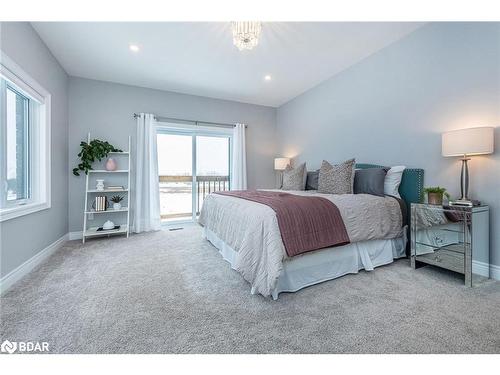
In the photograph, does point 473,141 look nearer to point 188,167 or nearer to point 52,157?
point 188,167

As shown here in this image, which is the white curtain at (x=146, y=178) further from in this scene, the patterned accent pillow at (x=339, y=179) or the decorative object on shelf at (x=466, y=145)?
the decorative object on shelf at (x=466, y=145)

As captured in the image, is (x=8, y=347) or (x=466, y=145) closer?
(x=8, y=347)

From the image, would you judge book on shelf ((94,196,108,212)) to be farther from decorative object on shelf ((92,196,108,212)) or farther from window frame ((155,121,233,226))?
window frame ((155,121,233,226))

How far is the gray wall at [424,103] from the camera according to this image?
2045mm

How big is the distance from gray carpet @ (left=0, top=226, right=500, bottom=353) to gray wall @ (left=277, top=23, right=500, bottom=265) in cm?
101

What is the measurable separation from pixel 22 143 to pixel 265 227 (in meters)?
2.87

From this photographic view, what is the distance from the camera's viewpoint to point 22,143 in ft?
8.12

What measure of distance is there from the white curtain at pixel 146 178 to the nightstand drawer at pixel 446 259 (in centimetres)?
392

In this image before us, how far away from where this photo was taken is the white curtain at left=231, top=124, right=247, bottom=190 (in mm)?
4719

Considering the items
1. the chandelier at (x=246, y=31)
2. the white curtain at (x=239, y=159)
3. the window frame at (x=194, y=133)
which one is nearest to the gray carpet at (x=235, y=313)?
the chandelier at (x=246, y=31)

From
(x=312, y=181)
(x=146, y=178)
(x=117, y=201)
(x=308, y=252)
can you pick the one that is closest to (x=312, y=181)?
(x=312, y=181)
